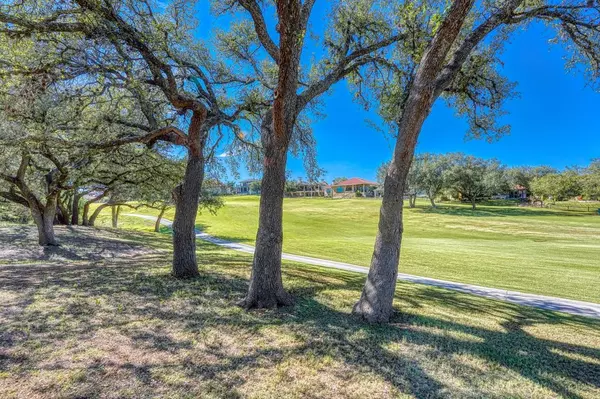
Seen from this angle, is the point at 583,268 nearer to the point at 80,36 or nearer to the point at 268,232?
the point at 268,232

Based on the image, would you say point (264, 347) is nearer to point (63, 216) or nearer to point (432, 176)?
point (63, 216)

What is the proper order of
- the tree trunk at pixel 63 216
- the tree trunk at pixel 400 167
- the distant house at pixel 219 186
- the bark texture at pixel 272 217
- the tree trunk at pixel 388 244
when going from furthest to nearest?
the tree trunk at pixel 63 216
the distant house at pixel 219 186
the bark texture at pixel 272 217
the tree trunk at pixel 388 244
the tree trunk at pixel 400 167

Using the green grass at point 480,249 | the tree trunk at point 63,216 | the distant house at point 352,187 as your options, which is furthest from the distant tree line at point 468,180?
the tree trunk at point 63,216

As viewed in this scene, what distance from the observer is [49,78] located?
5.07 m

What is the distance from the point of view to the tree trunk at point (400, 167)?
4.02 meters

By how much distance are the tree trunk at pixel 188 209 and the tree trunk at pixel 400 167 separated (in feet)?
13.2

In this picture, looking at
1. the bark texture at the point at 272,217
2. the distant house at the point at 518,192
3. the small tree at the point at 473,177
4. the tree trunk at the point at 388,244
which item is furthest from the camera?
the distant house at the point at 518,192

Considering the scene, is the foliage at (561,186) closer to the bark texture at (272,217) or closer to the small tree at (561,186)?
the small tree at (561,186)

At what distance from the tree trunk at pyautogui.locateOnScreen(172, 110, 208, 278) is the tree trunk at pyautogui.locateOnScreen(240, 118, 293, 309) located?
235 cm

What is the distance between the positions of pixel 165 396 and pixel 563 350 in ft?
16.4

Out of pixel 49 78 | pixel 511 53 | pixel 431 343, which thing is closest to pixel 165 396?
pixel 431 343

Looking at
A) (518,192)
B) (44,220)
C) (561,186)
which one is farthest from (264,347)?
(518,192)

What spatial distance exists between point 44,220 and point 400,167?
14.1 metres

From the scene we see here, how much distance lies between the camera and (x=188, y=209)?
21.9 feet
